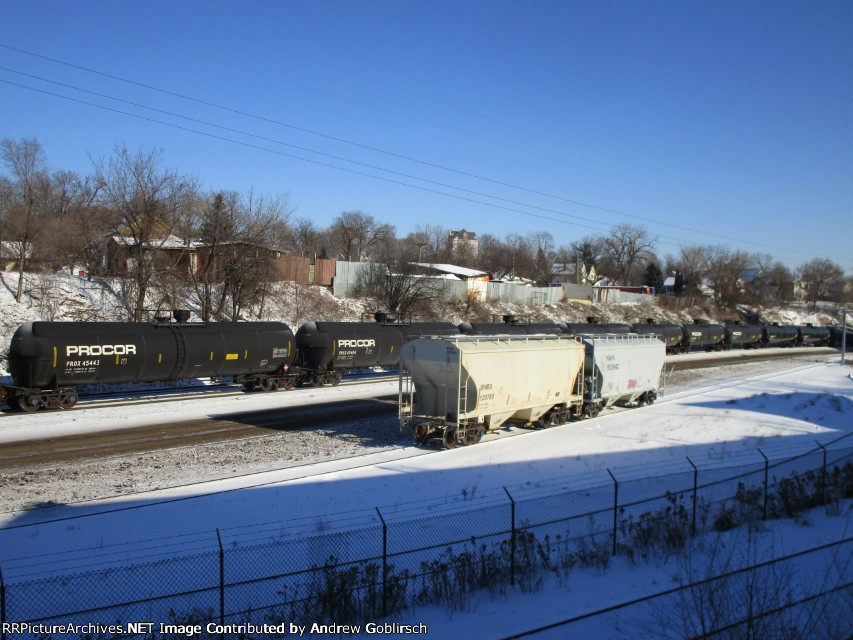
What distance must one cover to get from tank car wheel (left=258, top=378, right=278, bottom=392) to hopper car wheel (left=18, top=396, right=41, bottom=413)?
32.8 feet

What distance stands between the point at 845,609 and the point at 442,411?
13604 mm

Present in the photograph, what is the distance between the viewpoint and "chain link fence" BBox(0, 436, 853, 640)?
964 cm

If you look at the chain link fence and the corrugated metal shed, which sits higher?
the corrugated metal shed

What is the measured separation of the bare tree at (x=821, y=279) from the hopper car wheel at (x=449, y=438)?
157145mm

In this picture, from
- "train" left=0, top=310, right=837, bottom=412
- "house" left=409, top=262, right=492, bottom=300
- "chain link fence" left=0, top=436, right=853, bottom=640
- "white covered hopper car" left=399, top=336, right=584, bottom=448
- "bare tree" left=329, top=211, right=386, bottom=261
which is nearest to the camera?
"chain link fence" left=0, top=436, right=853, bottom=640

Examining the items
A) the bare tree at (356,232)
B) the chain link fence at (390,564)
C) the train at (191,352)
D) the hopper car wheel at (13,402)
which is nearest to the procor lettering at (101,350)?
the train at (191,352)

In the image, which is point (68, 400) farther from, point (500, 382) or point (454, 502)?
point (454, 502)

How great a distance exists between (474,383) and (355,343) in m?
14.5

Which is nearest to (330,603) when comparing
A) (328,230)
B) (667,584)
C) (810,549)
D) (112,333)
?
(667,584)

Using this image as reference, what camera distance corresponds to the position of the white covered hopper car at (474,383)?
21391mm

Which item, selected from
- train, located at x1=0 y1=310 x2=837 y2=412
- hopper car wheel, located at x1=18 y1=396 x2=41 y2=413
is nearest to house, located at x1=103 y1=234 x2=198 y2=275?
train, located at x1=0 y1=310 x2=837 y2=412

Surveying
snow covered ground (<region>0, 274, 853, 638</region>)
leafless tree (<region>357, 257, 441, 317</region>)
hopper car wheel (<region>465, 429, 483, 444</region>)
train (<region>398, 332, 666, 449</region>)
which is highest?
leafless tree (<region>357, 257, 441, 317</region>)

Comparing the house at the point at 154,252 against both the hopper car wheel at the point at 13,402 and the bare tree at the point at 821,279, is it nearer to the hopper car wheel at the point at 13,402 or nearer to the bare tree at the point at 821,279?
the hopper car wheel at the point at 13,402

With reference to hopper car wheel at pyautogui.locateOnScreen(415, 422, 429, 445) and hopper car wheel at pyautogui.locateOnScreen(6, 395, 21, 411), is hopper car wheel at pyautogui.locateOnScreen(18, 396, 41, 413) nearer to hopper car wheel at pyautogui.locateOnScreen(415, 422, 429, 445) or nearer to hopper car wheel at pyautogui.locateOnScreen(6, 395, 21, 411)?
hopper car wheel at pyautogui.locateOnScreen(6, 395, 21, 411)
